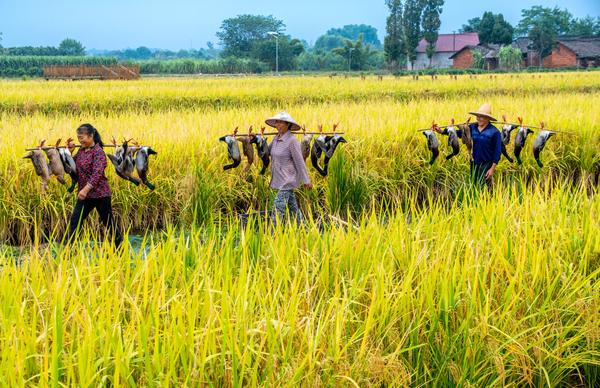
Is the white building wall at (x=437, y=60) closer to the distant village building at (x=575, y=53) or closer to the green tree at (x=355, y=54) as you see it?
the green tree at (x=355, y=54)

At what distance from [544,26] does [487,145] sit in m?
54.6

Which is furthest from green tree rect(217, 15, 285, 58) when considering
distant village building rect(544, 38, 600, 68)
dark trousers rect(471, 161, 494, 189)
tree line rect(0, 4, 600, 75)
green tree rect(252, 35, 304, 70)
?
dark trousers rect(471, 161, 494, 189)

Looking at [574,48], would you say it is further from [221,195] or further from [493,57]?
[221,195]

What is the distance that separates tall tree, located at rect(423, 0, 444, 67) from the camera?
181 feet

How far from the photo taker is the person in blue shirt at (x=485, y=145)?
6.04m

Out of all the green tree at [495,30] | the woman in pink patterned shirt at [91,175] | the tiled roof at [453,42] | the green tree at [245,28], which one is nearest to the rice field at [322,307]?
the woman in pink patterned shirt at [91,175]

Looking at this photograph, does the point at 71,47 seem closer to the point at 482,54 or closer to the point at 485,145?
the point at 482,54

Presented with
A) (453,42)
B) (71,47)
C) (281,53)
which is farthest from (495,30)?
(71,47)

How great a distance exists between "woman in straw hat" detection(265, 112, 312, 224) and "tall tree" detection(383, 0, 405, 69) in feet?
159

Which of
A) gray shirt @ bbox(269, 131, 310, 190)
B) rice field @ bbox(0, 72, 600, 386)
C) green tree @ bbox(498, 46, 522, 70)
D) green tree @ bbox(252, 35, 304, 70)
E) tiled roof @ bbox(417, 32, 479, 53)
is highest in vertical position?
tiled roof @ bbox(417, 32, 479, 53)

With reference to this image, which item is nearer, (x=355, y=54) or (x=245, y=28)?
(x=355, y=54)

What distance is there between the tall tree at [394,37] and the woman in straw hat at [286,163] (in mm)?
48499

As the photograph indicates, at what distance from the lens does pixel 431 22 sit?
2175 inches

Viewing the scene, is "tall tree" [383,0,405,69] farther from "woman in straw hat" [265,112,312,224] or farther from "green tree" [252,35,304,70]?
"woman in straw hat" [265,112,312,224]
